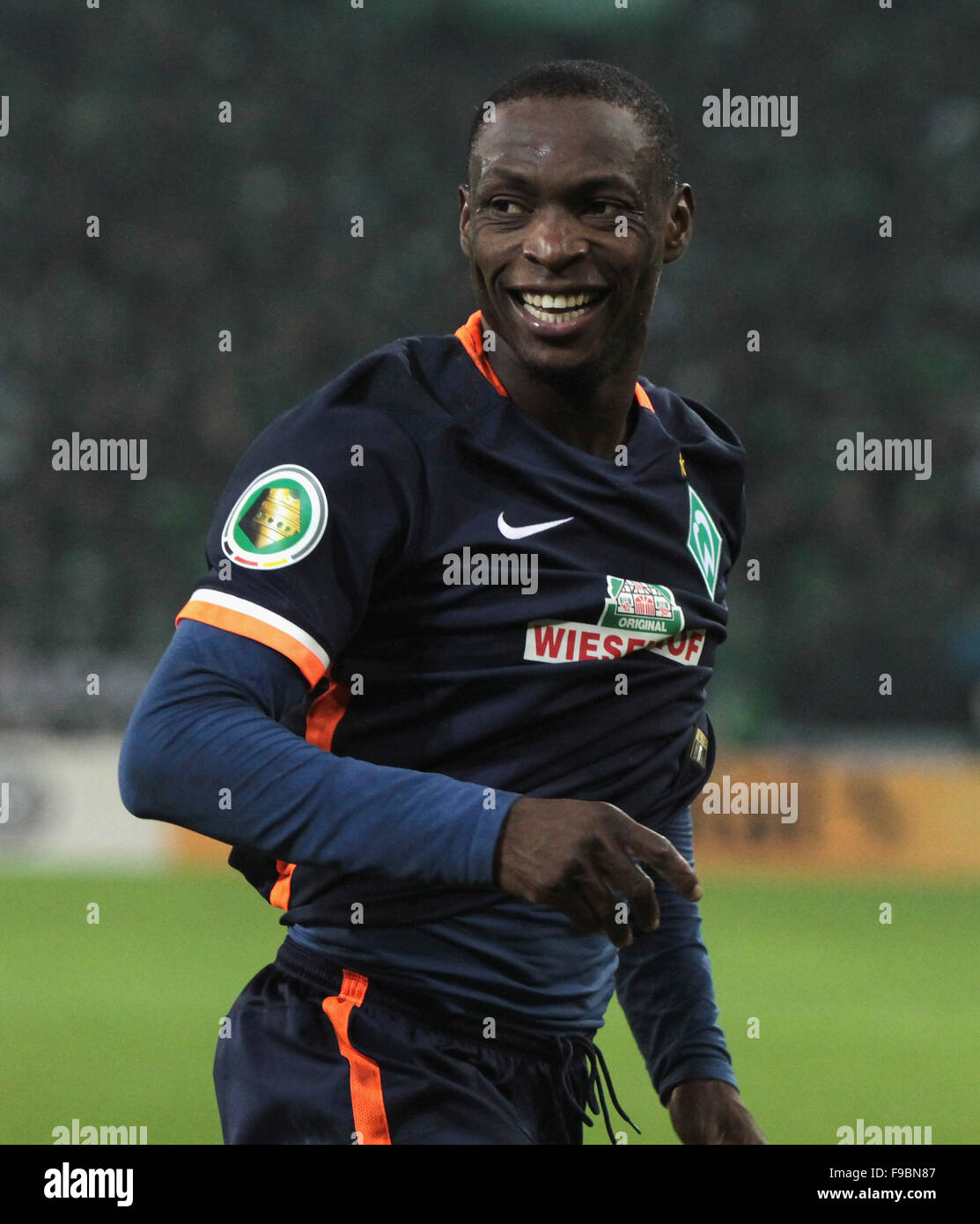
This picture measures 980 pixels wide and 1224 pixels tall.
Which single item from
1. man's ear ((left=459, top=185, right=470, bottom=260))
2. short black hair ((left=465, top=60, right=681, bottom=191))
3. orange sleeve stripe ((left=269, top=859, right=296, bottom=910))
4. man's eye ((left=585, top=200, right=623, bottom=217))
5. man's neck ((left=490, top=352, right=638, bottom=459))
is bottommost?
orange sleeve stripe ((left=269, top=859, right=296, bottom=910))

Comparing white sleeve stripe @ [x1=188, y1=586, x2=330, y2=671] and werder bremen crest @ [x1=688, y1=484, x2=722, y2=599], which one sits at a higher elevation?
werder bremen crest @ [x1=688, y1=484, x2=722, y2=599]

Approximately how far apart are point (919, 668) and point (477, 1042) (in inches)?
522

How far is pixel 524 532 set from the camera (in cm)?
198

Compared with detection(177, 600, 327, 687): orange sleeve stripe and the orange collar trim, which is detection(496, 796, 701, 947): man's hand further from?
the orange collar trim

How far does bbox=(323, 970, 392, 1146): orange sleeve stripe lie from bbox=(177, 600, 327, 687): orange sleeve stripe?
394mm

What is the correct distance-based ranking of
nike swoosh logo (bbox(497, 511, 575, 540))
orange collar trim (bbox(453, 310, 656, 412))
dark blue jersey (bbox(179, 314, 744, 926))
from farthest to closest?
orange collar trim (bbox(453, 310, 656, 412)) < nike swoosh logo (bbox(497, 511, 575, 540)) < dark blue jersey (bbox(179, 314, 744, 926))

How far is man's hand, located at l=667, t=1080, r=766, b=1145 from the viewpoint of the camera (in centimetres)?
220

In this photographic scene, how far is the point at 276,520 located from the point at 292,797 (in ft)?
0.96

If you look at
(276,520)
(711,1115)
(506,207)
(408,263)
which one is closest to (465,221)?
(506,207)

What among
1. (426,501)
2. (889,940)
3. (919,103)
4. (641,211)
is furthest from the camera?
(919,103)

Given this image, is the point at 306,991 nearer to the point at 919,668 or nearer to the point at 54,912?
the point at 54,912

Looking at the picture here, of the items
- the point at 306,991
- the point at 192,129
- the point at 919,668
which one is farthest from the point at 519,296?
the point at 192,129

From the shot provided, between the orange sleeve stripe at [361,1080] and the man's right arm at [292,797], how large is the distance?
30cm

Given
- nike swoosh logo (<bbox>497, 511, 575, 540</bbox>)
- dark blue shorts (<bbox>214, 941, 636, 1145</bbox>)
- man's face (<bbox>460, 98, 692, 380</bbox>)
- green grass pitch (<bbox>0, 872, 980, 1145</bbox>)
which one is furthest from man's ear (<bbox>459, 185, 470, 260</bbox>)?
green grass pitch (<bbox>0, 872, 980, 1145</bbox>)
